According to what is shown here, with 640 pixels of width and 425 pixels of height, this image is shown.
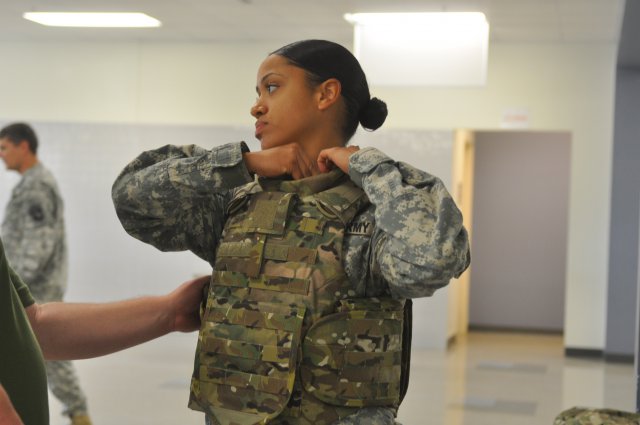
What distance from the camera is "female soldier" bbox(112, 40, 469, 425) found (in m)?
1.79

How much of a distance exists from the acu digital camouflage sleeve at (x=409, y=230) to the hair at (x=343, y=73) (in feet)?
0.70

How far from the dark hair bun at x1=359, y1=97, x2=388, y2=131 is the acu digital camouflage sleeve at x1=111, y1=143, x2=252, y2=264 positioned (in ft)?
1.01

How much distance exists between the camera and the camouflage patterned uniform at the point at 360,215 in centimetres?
171

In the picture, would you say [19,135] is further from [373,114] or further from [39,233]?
[373,114]

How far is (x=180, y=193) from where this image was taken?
A: 75.6 inches

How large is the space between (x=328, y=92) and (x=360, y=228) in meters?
0.32

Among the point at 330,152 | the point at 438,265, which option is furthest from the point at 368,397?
the point at 330,152

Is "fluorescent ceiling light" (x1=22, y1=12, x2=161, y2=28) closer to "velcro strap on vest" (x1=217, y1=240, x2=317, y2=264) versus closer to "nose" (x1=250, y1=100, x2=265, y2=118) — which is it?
"nose" (x1=250, y1=100, x2=265, y2=118)

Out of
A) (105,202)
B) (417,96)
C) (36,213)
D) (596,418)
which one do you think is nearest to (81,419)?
(36,213)

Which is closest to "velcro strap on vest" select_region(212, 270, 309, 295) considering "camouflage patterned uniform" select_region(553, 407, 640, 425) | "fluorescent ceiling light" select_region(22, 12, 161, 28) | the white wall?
"camouflage patterned uniform" select_region(553, 407, 640, 425)

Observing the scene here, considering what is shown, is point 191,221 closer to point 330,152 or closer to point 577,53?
point 330,152

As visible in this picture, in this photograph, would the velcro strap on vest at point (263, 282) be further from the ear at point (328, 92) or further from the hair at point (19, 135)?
the hair at point (19, 135)

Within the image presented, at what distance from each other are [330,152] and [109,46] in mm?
9965

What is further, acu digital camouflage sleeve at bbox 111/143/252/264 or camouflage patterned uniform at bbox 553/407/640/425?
camouflage patterned uniform at bbox 553/407/640/425
